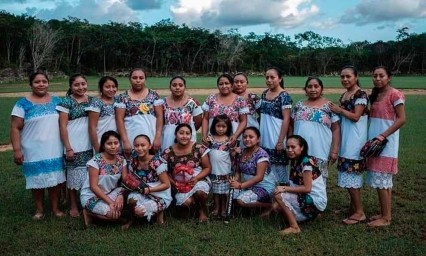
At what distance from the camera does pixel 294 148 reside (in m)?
4.82

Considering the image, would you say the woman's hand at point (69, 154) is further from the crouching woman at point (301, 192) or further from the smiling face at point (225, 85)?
the crouching woman at point (301, 192)

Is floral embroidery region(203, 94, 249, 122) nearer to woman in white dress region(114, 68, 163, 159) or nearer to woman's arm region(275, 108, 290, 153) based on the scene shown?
woman's arm region(275, 108, 290, 153)

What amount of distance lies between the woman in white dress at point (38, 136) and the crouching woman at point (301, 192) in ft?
9.17

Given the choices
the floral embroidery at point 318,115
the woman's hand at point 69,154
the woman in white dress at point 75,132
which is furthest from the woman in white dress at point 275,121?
the woman's hand at point 69,154

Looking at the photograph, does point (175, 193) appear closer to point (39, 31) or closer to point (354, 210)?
point (354, 210)

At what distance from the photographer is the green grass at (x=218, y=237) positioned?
13.9 feet

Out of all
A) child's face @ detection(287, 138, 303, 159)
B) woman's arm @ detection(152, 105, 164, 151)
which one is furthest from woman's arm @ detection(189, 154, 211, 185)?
child's face @ detection(287, 138, 303, 159)

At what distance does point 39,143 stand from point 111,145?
995 millimetres

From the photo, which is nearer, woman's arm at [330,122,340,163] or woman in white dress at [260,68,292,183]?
woman's arm at [330,122,340,163]

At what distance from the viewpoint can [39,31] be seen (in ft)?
168

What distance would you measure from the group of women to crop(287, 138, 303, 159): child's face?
0.01 m

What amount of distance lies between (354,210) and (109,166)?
3.06 metres

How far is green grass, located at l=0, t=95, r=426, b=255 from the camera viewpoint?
13.9ft

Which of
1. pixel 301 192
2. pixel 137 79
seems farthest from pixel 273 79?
pixel 137 79
